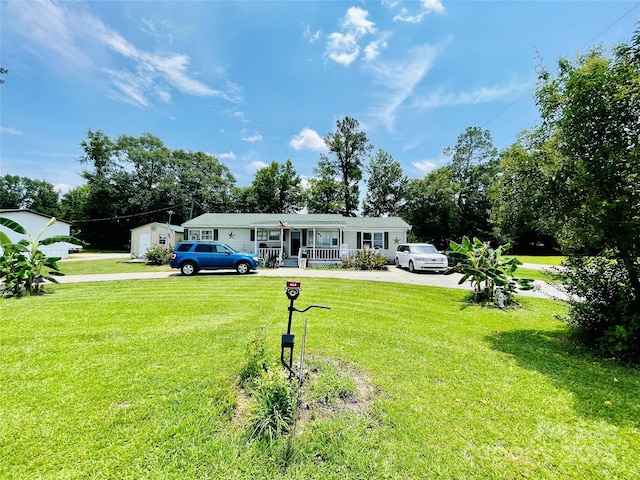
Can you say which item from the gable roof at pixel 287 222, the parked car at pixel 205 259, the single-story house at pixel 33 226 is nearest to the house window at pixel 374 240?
the gable roof at pixel 287 222

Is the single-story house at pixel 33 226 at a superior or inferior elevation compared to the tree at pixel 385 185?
inferior

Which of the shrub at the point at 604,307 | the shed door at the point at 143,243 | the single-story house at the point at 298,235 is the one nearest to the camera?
the shrub at the point at 604,307

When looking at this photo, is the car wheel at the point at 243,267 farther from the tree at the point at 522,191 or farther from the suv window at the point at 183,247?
the tree at the point at 522,191

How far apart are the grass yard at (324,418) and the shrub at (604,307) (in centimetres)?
40

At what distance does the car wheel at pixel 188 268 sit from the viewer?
14.3m

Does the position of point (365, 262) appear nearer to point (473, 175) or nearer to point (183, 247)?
point (183, 247)

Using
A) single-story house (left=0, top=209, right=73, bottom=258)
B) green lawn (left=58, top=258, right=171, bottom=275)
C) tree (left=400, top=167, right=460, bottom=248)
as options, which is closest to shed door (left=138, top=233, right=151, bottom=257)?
green lawn (left=58, top=258, right=171, bottom=275)

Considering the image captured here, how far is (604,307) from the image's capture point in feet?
15.1

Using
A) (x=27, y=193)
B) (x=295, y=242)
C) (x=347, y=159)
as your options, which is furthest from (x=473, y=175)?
(x=27, y=193)

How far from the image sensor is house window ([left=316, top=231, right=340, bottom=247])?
20781 mm

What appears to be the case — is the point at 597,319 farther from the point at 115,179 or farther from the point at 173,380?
the point at 115,179

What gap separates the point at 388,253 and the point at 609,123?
17.3 meters

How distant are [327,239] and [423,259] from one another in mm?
7656

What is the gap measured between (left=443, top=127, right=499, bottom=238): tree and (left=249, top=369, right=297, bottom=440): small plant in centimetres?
3143
